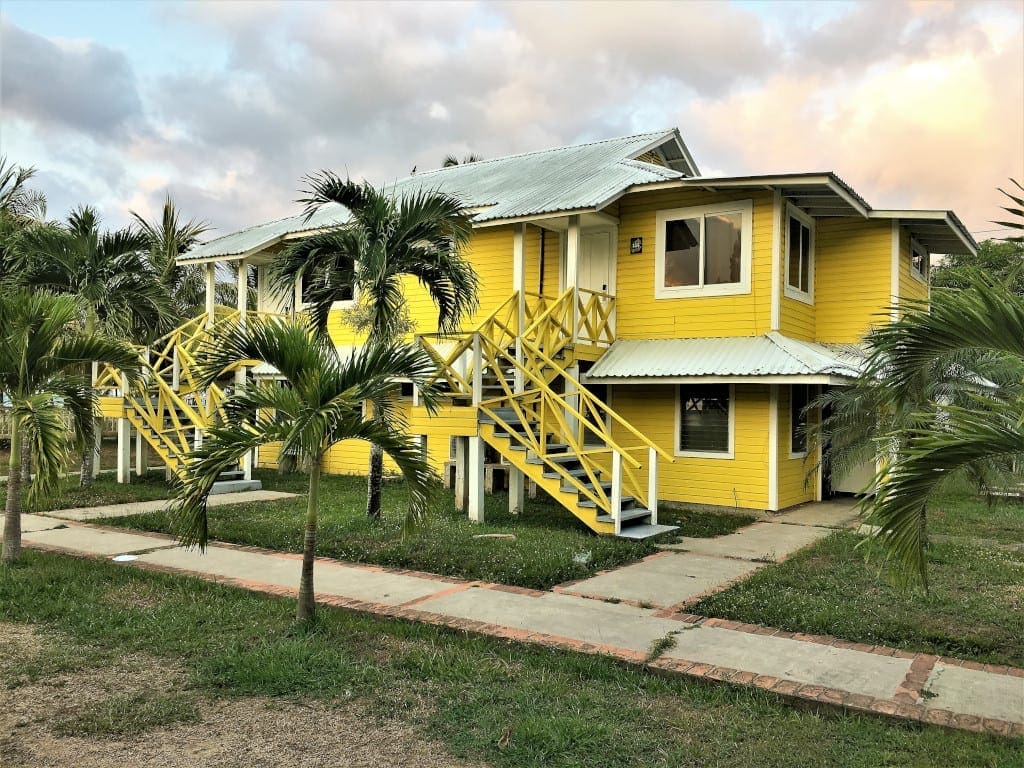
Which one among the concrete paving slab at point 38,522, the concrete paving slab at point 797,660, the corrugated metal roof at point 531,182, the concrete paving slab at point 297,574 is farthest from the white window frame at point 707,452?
the concrete paving slab at point 38,522

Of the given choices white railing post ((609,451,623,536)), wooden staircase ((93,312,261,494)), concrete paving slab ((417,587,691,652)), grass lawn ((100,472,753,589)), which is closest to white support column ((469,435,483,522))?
grass lawn ((100,472,753,589))

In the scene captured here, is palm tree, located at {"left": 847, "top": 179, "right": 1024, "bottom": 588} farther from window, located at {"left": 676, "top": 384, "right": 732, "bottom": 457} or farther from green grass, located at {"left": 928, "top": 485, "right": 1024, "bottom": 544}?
window, located at {"left": 676, "top": 384, "right": 732, "bottom": 457}

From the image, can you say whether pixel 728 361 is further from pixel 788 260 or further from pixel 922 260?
pixel 922 260

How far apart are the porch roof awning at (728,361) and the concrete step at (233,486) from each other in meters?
6.38

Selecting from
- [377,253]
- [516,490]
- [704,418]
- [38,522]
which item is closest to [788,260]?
[704,418]

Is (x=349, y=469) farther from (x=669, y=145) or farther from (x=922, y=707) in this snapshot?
(x=922, y=707)

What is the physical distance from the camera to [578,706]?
4723 millimetres

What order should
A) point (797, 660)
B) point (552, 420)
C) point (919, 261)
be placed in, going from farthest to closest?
point (919, 261) → point (552, 420) → point (797, 660)

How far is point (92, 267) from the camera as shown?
42.0 feet

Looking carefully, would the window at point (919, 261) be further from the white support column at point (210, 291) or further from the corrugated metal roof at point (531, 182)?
the white support column at point (210, 291)

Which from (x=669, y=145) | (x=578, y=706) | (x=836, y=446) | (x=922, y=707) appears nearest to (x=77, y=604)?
(x=578, y=706)

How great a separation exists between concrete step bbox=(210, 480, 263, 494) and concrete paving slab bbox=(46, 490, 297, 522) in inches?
6.9

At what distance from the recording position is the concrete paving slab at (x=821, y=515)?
11.9 metres

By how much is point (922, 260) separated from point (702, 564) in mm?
9983
